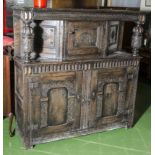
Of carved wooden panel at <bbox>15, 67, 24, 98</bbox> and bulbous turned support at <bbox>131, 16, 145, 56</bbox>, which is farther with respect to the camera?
bulbous turned support at <bbox>131, 16, 145, 56</bbox>

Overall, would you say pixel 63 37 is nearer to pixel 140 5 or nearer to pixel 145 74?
pixel 145 74

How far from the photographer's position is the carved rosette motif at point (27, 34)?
6.75ft

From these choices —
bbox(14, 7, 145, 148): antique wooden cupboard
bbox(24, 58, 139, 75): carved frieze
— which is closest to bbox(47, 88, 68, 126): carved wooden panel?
bbox(14, 7, 145, 148): antique wooden cupboard

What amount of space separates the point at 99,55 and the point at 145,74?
7.72 feet

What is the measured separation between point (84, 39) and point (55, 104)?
0.68 metres

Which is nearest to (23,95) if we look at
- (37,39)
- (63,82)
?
(63,82)

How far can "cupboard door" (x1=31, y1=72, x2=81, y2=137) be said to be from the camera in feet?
7.55

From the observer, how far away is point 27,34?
2113 millimetres

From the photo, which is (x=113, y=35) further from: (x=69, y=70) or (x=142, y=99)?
(x=142, y=99)

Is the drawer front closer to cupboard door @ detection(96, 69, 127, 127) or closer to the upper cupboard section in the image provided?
the upper cupboard section

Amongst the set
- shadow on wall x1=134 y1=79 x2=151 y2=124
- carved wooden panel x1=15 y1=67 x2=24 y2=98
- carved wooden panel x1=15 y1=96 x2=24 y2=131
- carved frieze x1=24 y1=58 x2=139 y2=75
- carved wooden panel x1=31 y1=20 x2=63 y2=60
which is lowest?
shadow on wall x1=134 y1=79 x2=151 y2=124

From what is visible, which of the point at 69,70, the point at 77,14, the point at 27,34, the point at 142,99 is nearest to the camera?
the point at 27,34

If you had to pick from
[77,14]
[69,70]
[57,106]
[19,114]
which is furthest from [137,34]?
[19,114]

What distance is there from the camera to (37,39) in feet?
7.68
